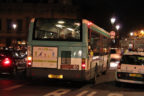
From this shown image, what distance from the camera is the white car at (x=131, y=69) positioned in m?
13.5

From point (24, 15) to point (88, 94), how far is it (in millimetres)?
53094

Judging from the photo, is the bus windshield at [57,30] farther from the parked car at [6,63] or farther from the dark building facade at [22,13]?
the dark building facade at [22,13]

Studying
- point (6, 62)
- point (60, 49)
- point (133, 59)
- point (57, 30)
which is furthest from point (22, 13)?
point (60, 49)

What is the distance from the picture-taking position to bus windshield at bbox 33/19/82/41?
12.8 m

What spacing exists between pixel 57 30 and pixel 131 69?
3.86 m

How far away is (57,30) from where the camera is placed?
511 inches

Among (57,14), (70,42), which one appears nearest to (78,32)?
(70,42)

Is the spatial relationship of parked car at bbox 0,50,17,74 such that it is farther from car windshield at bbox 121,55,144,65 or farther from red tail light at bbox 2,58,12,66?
car windshield at bbox 121,55,144,65

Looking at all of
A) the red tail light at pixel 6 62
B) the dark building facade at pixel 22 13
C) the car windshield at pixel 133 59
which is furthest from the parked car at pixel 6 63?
the dark building facade at pixel 22 13

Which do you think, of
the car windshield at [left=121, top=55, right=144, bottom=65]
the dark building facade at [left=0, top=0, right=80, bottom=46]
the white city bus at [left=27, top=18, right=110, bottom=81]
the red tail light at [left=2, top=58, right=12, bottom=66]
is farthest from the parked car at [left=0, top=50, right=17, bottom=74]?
the dark building facade at [left=0, top=0, right=80, bottom=46]

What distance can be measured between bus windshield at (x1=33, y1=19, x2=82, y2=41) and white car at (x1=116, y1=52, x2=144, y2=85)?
281 centimetres

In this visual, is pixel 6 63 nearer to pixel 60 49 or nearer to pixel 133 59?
pixel 60 49

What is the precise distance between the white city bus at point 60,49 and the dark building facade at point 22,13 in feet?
162

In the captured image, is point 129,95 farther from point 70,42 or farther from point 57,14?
point 57,14
